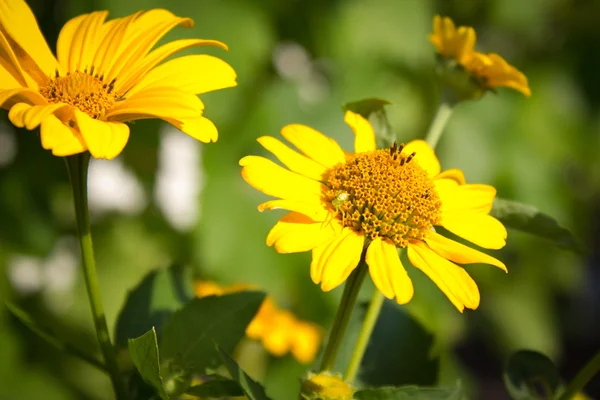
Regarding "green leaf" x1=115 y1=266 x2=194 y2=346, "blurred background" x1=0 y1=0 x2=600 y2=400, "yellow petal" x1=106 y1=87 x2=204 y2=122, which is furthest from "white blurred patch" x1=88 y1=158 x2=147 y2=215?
"yellow petal" x1=106 y1=87 x2=204 y2=122

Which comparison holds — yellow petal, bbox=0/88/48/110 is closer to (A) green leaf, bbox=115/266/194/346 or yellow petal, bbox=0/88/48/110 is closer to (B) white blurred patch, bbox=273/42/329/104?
(A) green leaf, bbox=115/266/194/346

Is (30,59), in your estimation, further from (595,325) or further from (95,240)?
(595,325)

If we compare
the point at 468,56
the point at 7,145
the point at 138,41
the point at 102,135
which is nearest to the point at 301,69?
the point at 7,145

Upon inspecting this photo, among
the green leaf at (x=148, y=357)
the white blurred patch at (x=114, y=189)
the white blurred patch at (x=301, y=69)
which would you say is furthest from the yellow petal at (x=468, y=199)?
the white blurred patch at (x=114, y=189)

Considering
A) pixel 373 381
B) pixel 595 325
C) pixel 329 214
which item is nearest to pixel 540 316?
pixel 595 325

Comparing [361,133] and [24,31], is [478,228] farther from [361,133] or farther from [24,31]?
[24,31]

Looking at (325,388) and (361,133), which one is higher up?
(361,133)

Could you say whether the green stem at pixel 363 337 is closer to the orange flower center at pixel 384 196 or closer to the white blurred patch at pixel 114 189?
the orange flower center at pixel 384 196
